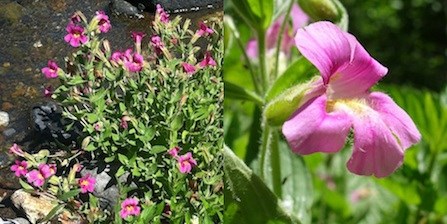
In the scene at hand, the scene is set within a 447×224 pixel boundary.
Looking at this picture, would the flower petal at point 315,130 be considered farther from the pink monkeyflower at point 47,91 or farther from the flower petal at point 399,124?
the pink monkeyflower at point 47,91

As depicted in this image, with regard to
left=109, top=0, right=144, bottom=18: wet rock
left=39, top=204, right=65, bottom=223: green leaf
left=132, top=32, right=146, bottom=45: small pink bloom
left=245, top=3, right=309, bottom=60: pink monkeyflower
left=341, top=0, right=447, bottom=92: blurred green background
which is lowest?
left=341, top=0, right=447, bottom=92: blurred green background

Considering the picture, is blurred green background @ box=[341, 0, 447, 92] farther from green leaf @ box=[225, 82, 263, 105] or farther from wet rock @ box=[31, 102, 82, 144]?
wet rock @ box=[31, 102, 82, 144]

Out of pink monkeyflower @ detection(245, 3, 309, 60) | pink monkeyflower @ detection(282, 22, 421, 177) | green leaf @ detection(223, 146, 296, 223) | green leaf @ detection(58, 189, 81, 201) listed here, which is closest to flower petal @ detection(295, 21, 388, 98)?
pink monkeyflower @ detection(282, 22, 421, 177)

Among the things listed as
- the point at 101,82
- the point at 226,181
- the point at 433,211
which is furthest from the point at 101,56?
the point at 433,211

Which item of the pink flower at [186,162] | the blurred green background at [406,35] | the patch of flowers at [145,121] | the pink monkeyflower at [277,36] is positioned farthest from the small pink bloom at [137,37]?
the blurred green background at [406,35]

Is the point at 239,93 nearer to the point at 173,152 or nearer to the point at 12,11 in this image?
the point at 173,152

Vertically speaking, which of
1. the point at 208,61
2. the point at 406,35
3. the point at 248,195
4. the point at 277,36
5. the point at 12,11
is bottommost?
the point at 406,35

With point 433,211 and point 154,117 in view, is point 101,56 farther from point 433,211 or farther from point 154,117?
point 433,211

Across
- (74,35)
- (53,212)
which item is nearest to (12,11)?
(74,35)
